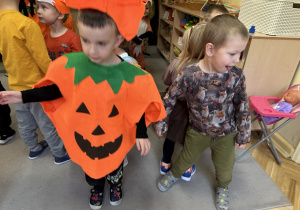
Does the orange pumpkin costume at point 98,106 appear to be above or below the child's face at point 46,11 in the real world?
below

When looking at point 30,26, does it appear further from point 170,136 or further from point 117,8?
point 170,136

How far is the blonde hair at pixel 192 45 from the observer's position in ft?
4.72

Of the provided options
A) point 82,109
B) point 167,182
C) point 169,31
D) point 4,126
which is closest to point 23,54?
point 82,109

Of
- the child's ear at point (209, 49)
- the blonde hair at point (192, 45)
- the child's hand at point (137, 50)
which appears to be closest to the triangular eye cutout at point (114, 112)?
the child's ear at point (209, 49)

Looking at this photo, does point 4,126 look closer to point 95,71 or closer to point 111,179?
point 111,179

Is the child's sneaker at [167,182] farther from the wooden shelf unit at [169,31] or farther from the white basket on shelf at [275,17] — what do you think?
the wooden shelf unit at [169,31]

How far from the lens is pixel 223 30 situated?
3.71ft

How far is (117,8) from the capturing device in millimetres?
777

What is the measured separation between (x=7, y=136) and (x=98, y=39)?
5.70ft

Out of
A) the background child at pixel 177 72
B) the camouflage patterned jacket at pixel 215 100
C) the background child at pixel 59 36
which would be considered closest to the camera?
the camouflage patterned jacket at pixel 215 100

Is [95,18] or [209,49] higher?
[95,18]

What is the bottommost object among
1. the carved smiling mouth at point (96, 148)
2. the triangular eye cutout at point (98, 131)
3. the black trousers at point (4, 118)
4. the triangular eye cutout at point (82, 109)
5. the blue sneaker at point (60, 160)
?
the blue sneaker at point (60, 160)

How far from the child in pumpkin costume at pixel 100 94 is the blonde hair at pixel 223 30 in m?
0.42

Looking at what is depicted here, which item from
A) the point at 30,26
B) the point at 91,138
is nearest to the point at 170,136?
the point at 91,138
